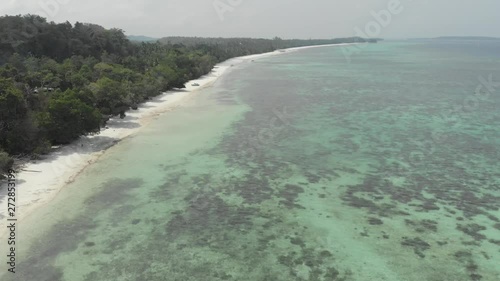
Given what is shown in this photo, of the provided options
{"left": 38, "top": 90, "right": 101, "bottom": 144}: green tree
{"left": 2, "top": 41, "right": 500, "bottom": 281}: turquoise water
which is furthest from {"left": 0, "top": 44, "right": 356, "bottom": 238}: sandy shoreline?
{"left": 38, "top": 90, "right": 101, "bottom": 144}: green tree

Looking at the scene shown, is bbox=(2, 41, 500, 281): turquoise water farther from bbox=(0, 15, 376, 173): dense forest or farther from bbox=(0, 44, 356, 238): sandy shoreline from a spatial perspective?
bbox=(0, 15, 376, 173): dense forest

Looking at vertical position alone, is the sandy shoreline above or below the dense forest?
below

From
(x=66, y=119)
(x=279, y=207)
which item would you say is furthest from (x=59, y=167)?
(x=279, y=207)

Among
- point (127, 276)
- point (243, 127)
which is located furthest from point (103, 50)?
point (127, 276)

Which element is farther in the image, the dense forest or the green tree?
the green tree

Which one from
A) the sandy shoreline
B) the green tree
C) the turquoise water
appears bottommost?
the turquoise water

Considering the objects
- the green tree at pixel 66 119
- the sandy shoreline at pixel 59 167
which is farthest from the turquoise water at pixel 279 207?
the green tree at pixel 66 119

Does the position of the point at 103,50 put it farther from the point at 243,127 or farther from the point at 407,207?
the point at 407,207
